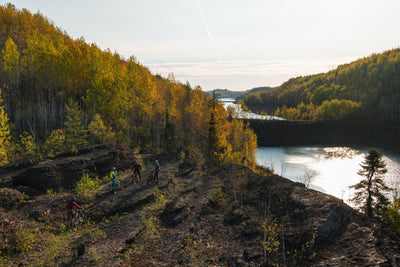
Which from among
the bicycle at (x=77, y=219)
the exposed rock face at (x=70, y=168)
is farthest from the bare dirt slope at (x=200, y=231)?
Answer: the exposed rock face at (x=70, y=168)

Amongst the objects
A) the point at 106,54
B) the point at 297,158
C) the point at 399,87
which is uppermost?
the point at 399,87

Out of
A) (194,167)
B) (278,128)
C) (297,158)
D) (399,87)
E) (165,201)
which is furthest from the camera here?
(399,87)

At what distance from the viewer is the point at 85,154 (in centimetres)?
2278

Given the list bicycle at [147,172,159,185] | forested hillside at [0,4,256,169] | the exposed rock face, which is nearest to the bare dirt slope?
bicycle at [147,172,159,185]

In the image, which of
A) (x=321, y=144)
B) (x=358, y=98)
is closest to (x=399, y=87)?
(x=358, y=98)

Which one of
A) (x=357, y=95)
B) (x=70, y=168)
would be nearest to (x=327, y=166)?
(x=70, y=168)

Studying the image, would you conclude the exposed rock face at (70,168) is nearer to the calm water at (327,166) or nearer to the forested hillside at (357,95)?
the calm water at (327,166)

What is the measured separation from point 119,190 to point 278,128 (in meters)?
110

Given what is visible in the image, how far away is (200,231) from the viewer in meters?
13.4

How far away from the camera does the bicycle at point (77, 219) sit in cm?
1316

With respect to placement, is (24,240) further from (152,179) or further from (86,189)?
(152,179)

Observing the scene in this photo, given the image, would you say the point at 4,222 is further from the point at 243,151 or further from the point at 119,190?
the point at 243,151

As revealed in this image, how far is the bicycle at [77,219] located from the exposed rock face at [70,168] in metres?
6.07

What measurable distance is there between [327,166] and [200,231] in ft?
201
